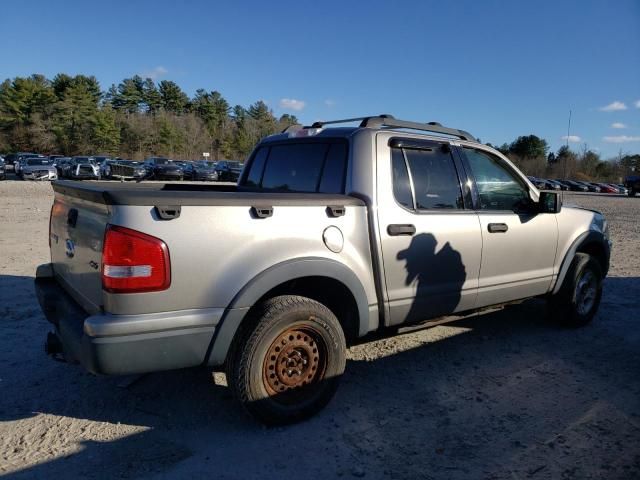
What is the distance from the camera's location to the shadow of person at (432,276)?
3512 mm

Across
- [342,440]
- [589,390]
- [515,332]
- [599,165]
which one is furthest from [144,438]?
[599,165]

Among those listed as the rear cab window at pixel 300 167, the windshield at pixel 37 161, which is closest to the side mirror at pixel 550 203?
the rear cab window at pixel 300 167

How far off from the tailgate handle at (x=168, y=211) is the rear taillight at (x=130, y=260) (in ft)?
0.41

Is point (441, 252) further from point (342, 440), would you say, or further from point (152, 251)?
point (152, 251)

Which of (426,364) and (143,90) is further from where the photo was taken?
(143,90)

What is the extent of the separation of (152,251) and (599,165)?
97037mm

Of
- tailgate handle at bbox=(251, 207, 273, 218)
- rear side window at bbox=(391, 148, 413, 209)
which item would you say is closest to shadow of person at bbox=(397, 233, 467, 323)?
rear side window at bbox=(391, 148, 413, 209)

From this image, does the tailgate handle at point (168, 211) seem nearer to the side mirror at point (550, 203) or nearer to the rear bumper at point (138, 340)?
the rear bumper at point (138, 340)

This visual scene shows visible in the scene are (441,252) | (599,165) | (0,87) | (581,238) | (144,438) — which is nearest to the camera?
(144,438)

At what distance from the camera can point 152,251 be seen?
2.43m

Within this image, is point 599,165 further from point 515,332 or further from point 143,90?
point 515,332

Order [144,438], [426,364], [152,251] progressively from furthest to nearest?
[426,364] → [144,438] → [152,251]

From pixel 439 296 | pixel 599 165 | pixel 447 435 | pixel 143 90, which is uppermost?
pixel 143 90

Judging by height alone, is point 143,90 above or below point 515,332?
above
